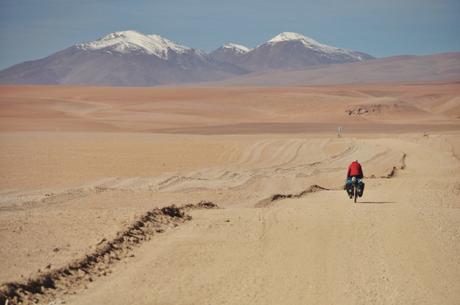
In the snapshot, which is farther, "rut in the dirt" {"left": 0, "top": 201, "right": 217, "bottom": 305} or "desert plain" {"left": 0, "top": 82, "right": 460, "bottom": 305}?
"desert plain" {"left": 0, "top": 82, "right": 460, "bottom": 305}

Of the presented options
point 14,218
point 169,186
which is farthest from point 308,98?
point 14,218

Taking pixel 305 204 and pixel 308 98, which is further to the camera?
pixel 308 98

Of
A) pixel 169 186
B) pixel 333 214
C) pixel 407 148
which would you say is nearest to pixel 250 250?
pixel 333 214

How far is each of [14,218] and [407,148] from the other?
27196mm

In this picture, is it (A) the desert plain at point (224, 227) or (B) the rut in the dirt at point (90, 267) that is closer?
(B) the rut in the dirt at point (90, 267)

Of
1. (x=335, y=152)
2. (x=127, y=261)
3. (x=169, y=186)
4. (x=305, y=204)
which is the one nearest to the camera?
(x=127, y=261)

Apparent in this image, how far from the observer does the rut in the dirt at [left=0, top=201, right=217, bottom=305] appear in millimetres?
9023

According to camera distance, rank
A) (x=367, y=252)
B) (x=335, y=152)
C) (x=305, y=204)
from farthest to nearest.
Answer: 1. (x=335, y=152)
2. (x=305, y=204)
3. (x=367, y=252)

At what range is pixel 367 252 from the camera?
471 inches

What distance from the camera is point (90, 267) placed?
34.9 ft

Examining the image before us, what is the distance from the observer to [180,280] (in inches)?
403

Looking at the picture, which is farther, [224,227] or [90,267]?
[224,227]

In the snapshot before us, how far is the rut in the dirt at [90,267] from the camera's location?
902 centimetres

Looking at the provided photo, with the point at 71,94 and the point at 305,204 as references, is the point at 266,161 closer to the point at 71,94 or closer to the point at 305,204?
the point at 305,204
